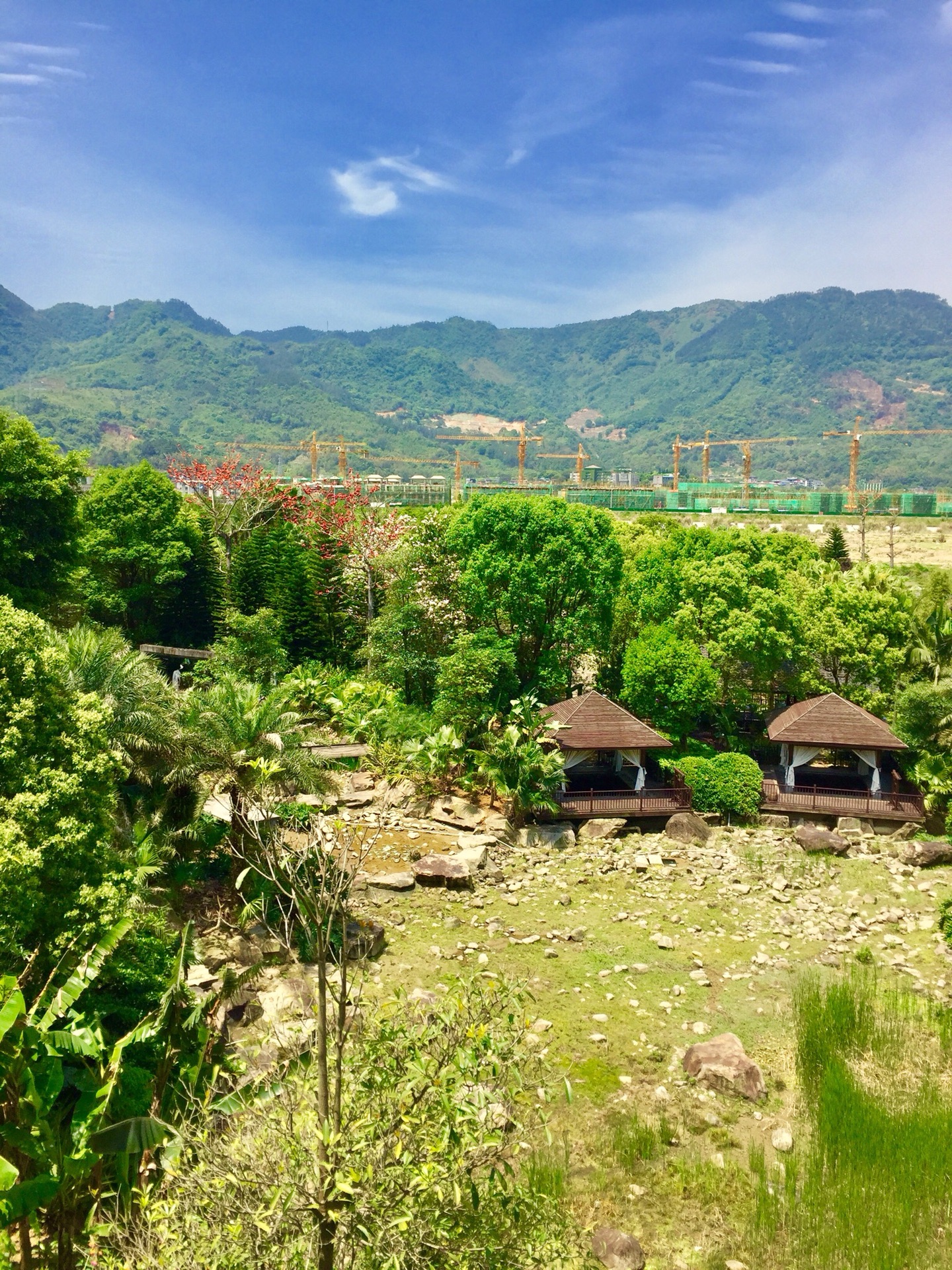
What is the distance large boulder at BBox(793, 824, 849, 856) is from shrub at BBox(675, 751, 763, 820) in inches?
51.9

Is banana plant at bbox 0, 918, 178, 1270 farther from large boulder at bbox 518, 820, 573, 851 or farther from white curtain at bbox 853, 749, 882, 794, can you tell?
white curtain at bbox 853, 749, 882, 794

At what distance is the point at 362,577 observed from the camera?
2920 cm

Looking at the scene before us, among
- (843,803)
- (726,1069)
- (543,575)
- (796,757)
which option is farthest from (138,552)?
(726,1069)

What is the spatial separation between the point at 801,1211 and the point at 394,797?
1298cm

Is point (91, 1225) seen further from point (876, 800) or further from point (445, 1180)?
point (876, 800)

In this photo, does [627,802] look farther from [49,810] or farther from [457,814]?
[49,810]

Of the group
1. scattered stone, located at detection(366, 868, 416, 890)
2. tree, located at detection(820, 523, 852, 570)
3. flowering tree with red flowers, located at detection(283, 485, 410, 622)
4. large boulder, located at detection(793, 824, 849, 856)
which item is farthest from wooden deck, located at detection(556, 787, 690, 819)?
tree, located at detection(820, 523, 852, 570)

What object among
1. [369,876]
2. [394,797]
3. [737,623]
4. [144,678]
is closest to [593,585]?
[737,623]

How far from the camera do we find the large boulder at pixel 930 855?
18422mm

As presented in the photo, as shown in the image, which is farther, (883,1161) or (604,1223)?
(883,1161)

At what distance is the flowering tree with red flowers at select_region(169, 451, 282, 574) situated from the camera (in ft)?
113

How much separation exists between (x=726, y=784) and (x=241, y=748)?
450 inches

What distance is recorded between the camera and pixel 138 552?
1171 inches

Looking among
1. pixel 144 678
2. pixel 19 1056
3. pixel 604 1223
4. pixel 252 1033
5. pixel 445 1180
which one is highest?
pixel 144 678
